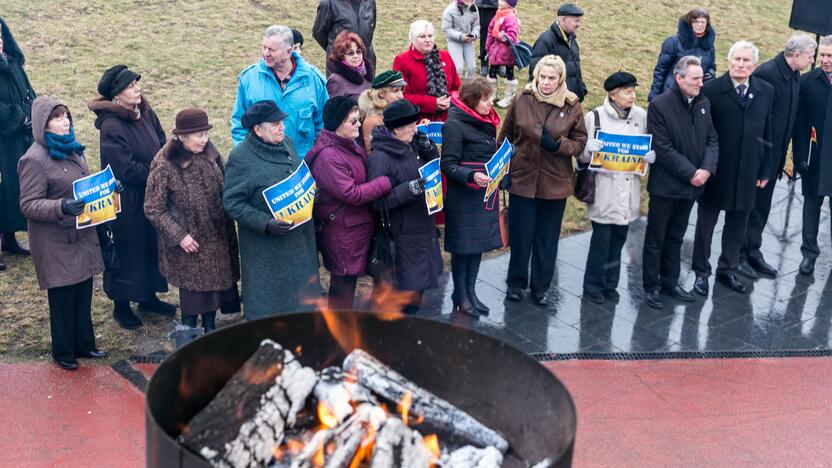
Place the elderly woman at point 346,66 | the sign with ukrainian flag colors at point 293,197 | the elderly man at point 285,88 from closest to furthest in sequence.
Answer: the sign with ukrainian flag colors at point 293,197 < the elderly man at point 285,88 < the elderly woman at point 346,66

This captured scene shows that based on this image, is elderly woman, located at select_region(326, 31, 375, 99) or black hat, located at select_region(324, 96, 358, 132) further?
elderly woman, located at select_region(326, 31, 375, 99)

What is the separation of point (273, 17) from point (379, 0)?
6.86 feet

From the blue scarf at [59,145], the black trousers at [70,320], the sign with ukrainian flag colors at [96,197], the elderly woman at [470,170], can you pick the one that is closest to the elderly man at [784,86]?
the elderly woman at [470,170]

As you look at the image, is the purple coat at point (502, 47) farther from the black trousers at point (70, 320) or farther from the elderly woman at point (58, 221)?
the black trousers at point (70, 320)

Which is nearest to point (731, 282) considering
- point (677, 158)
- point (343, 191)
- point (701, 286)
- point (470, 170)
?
point (701, 286)

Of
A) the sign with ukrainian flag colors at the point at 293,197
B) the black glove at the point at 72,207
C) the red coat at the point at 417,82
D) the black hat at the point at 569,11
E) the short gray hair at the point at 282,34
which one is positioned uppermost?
the black hat at the point at 569,11

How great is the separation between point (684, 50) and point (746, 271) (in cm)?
305

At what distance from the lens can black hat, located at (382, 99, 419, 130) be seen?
23.5ft

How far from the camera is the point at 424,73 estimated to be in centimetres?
912

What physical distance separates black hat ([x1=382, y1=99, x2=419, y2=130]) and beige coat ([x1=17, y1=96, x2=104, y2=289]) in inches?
85.9

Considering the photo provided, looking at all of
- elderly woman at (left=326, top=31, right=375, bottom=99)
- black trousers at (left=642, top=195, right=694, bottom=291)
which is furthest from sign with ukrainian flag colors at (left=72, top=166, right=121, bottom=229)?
black trousers at (left=642, top=195, right=694, bottom=291)

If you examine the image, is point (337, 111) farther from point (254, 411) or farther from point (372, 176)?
point (254, 411)

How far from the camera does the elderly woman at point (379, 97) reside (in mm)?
7969

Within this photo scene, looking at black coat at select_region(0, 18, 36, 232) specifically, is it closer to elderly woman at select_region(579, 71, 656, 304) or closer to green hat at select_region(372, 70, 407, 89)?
green hat at select_region(372, 70, 407, 89)
